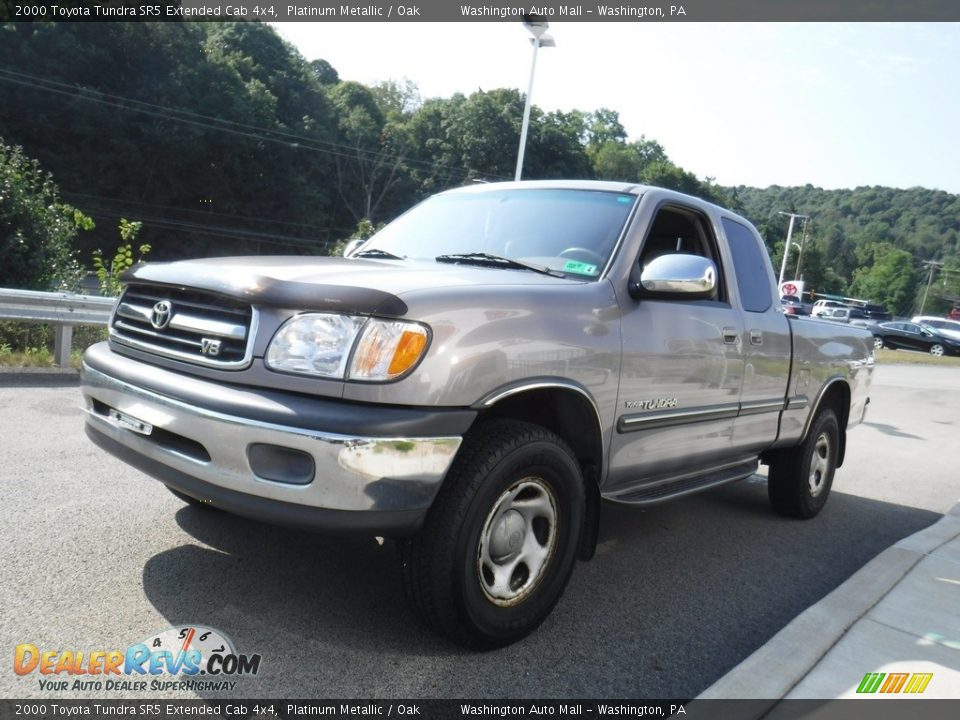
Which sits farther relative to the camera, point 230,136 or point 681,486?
point 230,136

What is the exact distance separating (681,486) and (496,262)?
1520mm

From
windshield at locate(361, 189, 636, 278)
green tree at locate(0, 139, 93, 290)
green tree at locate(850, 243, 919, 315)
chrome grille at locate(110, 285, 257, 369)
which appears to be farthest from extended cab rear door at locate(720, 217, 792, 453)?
green tree at locate(850, 243, 919, 315)

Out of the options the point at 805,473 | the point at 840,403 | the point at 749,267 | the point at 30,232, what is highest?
the point at 749,267

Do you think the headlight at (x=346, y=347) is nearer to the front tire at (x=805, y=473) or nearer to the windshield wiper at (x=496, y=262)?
the windshield wiper at (x=496, y=262)

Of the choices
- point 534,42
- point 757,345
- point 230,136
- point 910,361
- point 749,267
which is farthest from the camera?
point 230,136

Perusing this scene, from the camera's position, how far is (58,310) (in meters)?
7.96

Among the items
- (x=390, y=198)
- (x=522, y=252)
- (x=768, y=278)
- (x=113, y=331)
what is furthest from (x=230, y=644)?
(x=390, y=198)

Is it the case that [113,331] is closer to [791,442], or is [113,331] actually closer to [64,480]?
[64,480]

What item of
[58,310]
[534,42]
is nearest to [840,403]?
[58,310]

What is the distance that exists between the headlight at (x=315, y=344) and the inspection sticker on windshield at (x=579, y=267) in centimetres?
128

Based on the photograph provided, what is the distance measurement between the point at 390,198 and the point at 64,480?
55.3 m

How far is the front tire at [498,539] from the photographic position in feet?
8.98

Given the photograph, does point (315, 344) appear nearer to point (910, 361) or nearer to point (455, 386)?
point (455, 386)

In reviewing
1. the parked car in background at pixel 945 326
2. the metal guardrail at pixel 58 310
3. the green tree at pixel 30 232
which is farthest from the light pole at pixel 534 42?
the parked car in background at pixel 945 326
